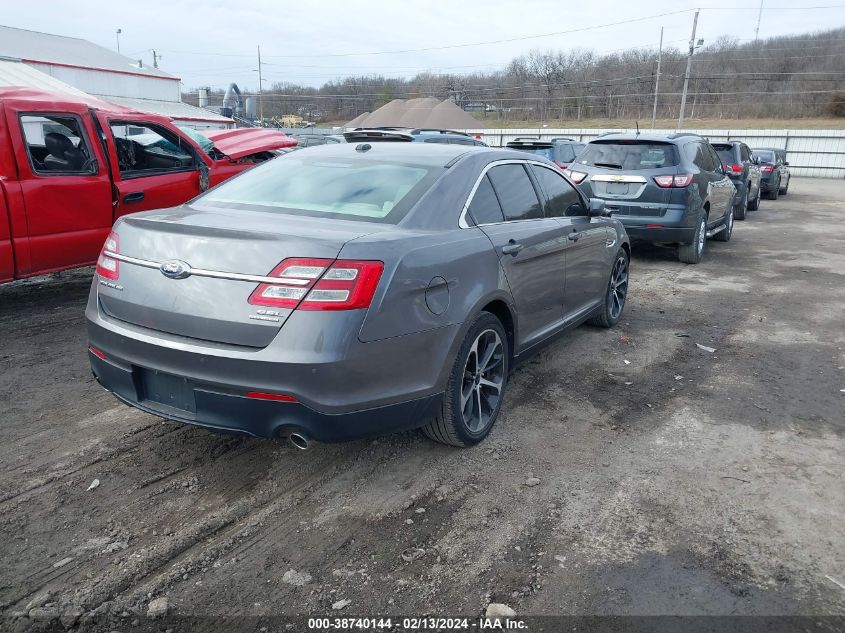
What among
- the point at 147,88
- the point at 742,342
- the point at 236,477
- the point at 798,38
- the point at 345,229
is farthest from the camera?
the point at 798,38

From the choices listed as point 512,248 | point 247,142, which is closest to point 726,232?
point 247,142

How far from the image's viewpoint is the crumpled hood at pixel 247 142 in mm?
8196

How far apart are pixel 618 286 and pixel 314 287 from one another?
4287 millimetres

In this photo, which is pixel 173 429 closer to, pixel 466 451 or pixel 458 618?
pixel 466 451

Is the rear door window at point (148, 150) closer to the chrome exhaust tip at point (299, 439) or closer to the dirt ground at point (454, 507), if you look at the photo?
the dirt ground at point (454, 507)

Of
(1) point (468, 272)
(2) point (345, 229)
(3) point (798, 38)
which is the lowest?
(1) point (468, 272)

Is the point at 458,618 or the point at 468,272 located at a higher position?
the point at 468,272

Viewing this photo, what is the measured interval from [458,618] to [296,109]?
264 feet

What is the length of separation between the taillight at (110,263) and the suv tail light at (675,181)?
7.53 meters

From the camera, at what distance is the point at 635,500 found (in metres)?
3.28

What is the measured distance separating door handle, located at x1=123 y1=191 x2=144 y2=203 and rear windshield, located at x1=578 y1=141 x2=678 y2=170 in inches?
241

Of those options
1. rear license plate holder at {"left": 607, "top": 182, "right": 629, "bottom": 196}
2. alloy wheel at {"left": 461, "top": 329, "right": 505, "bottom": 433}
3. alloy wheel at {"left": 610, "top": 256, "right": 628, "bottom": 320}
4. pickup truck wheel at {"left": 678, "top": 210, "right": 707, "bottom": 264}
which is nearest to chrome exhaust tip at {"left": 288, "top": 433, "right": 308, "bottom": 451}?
alloy wheel at {"left": 461, "top": 329, "right": 505, "bottom": 433}

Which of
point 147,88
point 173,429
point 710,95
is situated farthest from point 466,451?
point 710,95

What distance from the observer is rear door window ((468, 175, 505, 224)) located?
12.5 ft
